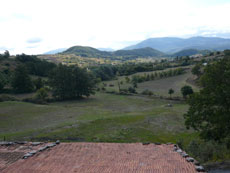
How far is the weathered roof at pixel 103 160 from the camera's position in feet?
31.7

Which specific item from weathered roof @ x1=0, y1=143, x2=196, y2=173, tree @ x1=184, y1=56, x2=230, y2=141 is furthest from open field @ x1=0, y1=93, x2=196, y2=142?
weathered roof @ x1=0, y1=143, x2=196, y2=173

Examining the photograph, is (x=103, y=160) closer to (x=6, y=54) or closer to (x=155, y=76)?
(x=155, y=76)

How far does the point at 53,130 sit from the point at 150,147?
16.2m

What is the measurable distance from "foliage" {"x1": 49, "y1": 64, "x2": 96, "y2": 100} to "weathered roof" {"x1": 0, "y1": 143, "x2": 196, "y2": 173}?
4777cm

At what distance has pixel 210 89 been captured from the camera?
1912 cm

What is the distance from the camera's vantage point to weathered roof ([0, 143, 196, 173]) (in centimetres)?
967

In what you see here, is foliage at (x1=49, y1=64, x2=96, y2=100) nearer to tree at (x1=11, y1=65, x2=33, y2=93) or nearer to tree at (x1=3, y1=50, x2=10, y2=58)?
tree at (x1=11, y1=65, x2=33, y2=93)

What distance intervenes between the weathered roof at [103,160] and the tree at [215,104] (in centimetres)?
676

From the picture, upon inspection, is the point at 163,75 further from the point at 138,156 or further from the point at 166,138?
the point at 138,156

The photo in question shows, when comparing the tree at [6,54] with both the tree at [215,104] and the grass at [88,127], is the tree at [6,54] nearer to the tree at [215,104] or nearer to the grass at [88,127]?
the grass at [88,127]

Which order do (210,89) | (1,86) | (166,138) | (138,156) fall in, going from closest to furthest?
1. (138,156)
2. (210,89)
3. (166,138)
4. (1,86)

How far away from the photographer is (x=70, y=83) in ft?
201

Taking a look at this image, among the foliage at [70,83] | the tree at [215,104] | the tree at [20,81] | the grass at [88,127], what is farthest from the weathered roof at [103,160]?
the tree at [20,81]

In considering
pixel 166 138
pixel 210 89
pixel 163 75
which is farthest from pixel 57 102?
pixel 163 75
